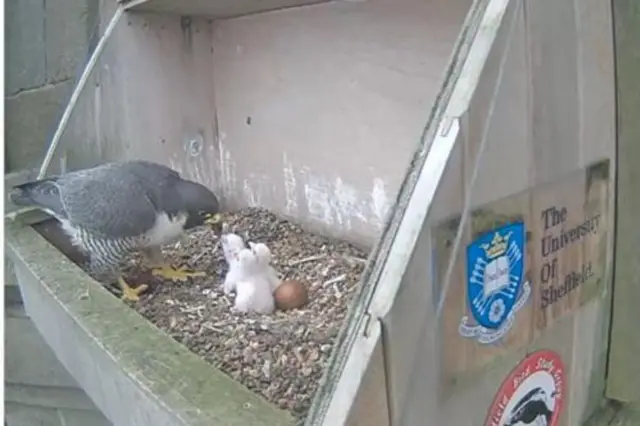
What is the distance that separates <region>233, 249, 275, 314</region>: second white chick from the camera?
51.9 inches

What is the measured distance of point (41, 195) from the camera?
1.59 m

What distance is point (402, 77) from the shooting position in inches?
59.3

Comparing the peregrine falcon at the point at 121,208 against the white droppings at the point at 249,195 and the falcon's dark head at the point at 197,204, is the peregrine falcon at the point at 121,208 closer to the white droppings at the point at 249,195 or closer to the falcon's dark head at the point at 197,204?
the falcon's dark head at the point at 197,204

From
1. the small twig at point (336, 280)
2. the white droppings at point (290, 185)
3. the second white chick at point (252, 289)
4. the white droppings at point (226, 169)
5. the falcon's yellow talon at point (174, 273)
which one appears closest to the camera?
the second white chick at point (252, 289)

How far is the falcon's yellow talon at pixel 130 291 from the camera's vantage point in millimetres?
1405

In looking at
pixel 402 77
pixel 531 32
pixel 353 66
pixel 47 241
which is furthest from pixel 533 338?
pixel 47 241

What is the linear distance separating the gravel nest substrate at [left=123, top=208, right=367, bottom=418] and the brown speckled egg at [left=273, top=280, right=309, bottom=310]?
0.05 feet

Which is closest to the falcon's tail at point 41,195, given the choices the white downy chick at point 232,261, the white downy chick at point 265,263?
the white downy chick at point 232,261

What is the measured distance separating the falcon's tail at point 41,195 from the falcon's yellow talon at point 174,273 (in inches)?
Result: 8.6

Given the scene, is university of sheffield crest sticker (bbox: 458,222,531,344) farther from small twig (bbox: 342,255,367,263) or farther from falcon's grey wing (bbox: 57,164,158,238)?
falcon's grey wing (bbox: 57,164,158,238)

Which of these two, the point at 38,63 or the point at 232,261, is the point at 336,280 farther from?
the point at 38,63

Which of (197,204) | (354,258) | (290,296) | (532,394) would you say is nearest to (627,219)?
(532,394)

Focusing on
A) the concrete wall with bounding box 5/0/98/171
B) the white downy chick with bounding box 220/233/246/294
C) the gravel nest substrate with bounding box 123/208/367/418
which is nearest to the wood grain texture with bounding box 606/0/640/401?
the gravel nest substrate with bounding box 123/208/367/418

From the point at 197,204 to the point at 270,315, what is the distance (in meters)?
0.35
